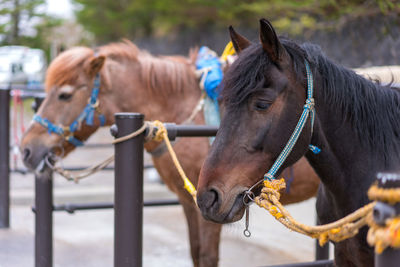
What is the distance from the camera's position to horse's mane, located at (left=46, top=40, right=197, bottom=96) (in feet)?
11.5

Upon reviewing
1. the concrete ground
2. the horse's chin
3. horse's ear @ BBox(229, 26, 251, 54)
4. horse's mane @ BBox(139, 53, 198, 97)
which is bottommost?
the concrete ground

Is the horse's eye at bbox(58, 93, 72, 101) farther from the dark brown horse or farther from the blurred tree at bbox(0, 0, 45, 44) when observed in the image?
the blurred tree at bbox(0, 0, 45, 44)

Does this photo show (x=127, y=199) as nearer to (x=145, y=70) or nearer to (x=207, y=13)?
(x=145, y=70)

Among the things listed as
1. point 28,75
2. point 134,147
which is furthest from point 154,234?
point 28,75

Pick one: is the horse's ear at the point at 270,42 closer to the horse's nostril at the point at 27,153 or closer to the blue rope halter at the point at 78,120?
the blue rope halter at the point at 78,120

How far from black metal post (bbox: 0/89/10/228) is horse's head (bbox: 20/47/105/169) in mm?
1367

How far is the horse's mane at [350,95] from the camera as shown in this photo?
1.85m

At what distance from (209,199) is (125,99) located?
1971mm

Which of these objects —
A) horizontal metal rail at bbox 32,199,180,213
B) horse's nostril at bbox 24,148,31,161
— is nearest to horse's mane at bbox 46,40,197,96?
horse's nostril at bbox 24,148,31,161

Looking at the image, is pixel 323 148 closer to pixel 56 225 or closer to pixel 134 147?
pixel 134 147

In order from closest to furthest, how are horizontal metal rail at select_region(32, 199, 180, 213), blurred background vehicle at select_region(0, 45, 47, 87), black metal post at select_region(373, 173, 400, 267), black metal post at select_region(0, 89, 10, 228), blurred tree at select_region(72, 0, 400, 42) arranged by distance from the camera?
black metal post at select_region(373, 173, 400, 267), horizontal metal rail at select_region(32, 199, 180, 213), black metal post at select_region(0, 89, 10, 228), blurred tree at select_region(72, 0, 400, 42), blurred background vehicle at select_region(0, 45, 47, 87)

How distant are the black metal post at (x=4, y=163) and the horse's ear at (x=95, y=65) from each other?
1.60 meters

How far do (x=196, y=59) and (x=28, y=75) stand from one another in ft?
63.0

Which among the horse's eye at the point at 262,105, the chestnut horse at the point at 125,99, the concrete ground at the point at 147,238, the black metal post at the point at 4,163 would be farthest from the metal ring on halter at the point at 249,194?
the black metal post at the point at 4,163
